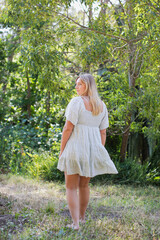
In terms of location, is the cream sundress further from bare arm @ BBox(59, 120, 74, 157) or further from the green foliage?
the green foliage

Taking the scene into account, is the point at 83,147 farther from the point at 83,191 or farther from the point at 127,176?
the point at 127,176

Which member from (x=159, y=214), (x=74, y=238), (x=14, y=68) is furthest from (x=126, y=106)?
(x=14, y=68)

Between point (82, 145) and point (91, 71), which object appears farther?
point (91, 71)

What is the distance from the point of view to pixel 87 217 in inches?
149

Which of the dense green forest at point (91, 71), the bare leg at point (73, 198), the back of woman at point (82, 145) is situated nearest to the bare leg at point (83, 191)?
the back of woman at point (82, 145)

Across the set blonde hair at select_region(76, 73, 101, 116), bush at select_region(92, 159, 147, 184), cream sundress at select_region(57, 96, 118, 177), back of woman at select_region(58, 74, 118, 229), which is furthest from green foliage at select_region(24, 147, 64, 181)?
blonde hair at select_region(76, 73, 101, 116)

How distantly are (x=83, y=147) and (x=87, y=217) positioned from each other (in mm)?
1078

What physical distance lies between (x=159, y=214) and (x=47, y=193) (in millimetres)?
1942

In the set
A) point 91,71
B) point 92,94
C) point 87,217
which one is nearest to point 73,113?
point 92,94

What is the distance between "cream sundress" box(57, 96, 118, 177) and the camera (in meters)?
3.18

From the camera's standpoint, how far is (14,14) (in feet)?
19.3

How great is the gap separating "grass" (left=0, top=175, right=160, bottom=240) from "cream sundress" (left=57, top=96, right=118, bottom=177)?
625mm

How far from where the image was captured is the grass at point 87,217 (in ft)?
10.2

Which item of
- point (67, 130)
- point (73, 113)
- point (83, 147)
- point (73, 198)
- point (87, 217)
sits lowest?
point (87, 217)
